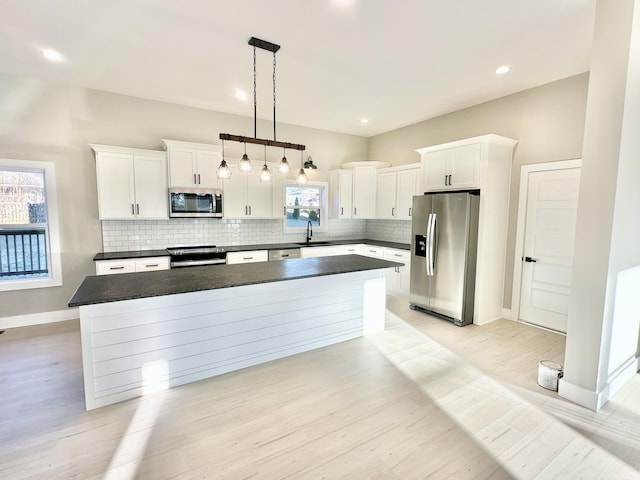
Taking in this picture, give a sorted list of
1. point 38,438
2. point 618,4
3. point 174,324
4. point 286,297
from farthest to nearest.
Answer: point 286,297 → point 174,324 → point 618,4 → point 38,438

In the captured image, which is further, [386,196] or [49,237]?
[386,196]

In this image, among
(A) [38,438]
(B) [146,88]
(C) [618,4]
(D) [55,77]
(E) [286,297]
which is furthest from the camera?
(B) [146,88]

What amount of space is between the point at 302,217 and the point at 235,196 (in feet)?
5.15

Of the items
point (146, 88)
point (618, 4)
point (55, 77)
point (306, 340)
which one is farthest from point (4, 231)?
point (618, 4)

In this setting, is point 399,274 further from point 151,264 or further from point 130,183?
point 130,183

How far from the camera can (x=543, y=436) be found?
2064 mm

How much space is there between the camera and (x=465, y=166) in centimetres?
412

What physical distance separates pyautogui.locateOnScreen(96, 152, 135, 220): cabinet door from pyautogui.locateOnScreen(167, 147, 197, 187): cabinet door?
20.2 inches

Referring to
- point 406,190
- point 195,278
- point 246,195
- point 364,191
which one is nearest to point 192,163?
point 246,195

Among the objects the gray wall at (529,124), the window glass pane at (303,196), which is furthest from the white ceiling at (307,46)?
the window glass pane at (303,196)

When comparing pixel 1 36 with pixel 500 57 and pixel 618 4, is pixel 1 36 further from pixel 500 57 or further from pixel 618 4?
pixel 618 4

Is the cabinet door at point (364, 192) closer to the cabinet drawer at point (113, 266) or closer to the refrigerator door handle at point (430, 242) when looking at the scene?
the refrigerator door handle at point (430, 242)

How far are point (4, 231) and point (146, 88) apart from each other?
266 centimetres

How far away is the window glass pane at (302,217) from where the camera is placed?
19.5 ft
